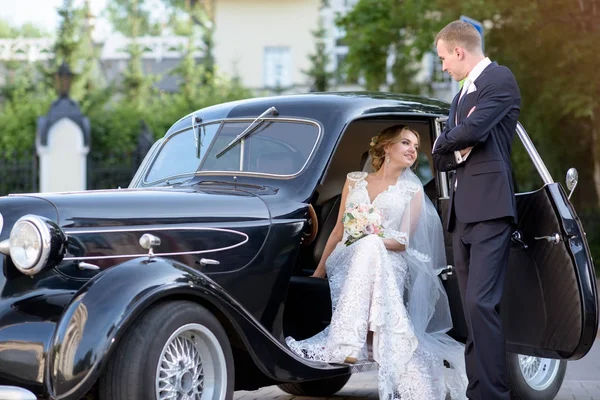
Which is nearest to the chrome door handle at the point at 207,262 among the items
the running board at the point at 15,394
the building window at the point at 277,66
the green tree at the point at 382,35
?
the running board at the point at 15,394

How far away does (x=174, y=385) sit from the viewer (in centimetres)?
459

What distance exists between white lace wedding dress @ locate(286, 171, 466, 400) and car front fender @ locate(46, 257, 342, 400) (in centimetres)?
98

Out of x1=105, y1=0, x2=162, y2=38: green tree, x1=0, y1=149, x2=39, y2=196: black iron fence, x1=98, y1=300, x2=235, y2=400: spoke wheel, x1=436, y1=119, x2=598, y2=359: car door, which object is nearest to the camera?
x1=98, y1=300, x2=235, y2=400: spoke wheel

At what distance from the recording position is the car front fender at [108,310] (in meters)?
4.20

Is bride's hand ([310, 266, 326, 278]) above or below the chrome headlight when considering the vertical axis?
below

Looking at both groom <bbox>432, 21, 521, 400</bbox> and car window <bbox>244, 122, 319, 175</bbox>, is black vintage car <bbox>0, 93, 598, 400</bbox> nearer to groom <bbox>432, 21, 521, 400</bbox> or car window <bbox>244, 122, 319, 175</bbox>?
car window <bbox>244, 122, 319, 175</bbox>

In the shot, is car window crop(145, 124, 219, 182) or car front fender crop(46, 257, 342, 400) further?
car window crop(145, 124, 219, 182)

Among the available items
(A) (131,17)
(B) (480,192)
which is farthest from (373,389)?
(A) (131,17)

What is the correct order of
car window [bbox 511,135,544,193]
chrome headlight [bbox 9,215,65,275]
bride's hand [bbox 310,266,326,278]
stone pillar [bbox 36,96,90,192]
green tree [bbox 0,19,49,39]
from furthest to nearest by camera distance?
1. green tree [bbox 0,19,49,39]
2. stone pillar [bbox 36,96,90,192]
3. car window [bbox 511,135,544,193]
4. bride's hand [bbox 310,266,326,278]
5. chrome headlight [bbox 9,215,65,275]

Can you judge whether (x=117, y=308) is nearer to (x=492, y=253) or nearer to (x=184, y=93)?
(x=492, y=253)

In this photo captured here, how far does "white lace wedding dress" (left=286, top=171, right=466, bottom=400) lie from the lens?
574cm

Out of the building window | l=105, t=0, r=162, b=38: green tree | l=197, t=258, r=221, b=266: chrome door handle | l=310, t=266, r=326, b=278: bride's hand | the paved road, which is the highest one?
l=105, t=0, r=162, b=38: green tree

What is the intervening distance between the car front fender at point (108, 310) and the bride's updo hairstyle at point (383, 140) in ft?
6.69

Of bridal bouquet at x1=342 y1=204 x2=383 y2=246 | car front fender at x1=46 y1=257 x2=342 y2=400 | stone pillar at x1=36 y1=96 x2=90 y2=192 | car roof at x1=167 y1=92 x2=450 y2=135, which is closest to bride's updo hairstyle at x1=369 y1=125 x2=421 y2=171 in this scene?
car roof at x1=167 y1=92 x2=450 y2=135
